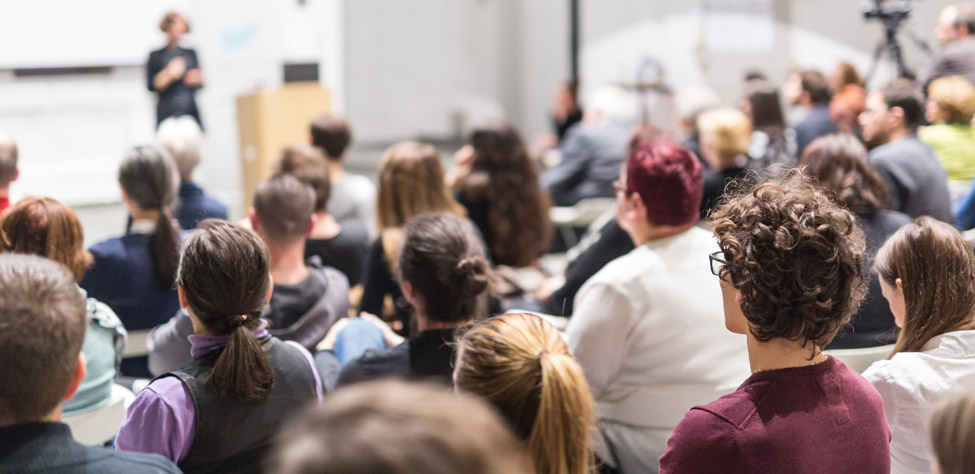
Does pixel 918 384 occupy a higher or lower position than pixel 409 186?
lower

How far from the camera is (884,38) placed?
276 inches

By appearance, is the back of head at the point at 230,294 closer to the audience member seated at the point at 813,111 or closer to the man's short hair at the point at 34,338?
the man's short hair at the point at 34,338

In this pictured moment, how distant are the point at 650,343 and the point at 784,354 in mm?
749

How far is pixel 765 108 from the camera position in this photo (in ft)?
20.2

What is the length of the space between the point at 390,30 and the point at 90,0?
129 inches

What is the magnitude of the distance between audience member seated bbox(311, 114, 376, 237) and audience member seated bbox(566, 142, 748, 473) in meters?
2.26

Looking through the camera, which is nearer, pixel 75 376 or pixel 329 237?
pixel 75 376

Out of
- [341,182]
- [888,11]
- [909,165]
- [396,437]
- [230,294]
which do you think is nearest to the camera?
[396,437]

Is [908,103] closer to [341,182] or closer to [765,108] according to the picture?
A: [765,108]

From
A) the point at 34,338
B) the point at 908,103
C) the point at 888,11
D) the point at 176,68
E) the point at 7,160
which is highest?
the point at 888,11

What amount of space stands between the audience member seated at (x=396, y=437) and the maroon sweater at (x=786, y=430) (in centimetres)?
68

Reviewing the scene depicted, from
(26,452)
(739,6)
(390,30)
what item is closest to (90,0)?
(390,30)

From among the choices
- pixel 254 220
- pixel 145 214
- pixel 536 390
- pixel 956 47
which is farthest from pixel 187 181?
pixel 956 47

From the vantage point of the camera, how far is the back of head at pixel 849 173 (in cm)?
294
